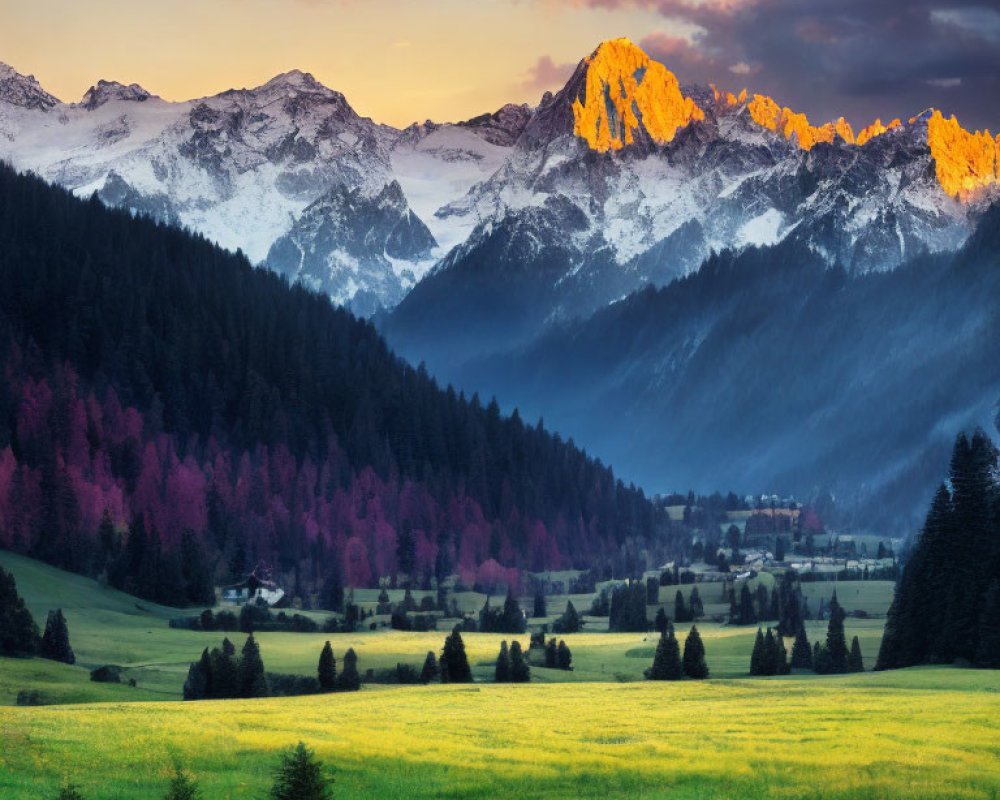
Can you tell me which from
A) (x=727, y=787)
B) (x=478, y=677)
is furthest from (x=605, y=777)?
(x=478, y=677)

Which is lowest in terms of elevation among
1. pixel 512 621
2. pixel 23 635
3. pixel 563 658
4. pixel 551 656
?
pixel 563 658

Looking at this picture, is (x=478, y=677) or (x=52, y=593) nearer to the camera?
(x=478, y=677)

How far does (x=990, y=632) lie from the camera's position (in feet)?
349

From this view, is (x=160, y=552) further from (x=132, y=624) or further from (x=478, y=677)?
(x=478, y=677)

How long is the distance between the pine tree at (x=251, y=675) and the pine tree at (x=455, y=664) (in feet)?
45.1

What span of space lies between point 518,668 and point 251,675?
67.7 ft

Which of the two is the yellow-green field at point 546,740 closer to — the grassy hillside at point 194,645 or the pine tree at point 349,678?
the pine tree at point 349,678

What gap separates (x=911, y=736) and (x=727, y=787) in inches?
442

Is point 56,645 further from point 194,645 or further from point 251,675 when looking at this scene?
point 194,645

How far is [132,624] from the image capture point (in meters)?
159

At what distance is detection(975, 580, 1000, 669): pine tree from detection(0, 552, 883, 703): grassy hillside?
734 inches

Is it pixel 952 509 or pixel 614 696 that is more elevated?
pixel 952 509

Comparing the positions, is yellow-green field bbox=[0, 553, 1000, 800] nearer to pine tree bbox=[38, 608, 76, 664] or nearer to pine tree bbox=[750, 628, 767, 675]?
pine tree bbox=[38, 608, 76, 664]

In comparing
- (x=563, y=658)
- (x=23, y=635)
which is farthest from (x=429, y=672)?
(x=23, y=635)
